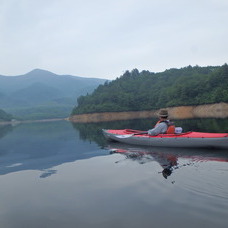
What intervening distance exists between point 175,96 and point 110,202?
299 ft

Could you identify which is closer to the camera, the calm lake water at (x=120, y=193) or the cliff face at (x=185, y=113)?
the calm lake water at (x=120, y=193)

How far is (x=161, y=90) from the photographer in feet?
388

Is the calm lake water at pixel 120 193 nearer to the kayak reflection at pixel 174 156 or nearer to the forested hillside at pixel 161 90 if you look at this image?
the kayak reflection at pixel 174 156

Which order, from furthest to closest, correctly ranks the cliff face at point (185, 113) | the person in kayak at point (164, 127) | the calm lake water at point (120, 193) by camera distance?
1. the cliff face at point (185, 113)
2. the person in kayak at point (164, 127)
3. the calm lake water at point (120, 193)

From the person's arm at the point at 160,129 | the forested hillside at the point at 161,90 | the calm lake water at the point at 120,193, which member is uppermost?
the forested hillside at the point at 161,90

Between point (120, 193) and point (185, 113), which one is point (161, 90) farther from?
point (120, 193)

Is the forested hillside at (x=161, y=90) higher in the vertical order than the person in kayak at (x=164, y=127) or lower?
higher

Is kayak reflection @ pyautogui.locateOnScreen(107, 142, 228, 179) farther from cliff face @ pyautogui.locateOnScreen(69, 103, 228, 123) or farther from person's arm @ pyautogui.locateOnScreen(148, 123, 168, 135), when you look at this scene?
cliff face @ pyautogui.locateOnScreen(69, 103, 228, 123)

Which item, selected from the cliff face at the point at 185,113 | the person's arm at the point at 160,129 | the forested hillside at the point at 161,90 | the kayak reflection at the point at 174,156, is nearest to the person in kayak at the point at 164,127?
the person's arm at the point at 160,129

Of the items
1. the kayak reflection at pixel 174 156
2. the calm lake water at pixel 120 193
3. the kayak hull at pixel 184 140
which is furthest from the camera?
the kayak hull at pixel 184 140

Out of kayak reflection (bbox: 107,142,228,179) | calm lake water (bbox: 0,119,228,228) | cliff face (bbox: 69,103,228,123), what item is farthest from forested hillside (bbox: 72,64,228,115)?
calm lake water (bbox: 0,119,228,228)

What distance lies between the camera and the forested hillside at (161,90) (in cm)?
8581

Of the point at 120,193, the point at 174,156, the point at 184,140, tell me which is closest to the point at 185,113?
the point at 184,140

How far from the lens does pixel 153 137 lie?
18.6m
